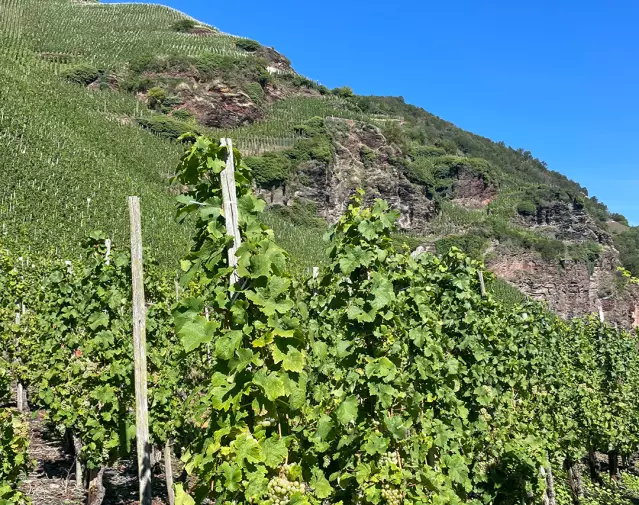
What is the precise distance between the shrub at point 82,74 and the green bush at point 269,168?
23878mm

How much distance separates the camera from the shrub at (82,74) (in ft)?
188

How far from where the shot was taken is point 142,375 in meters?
5.23

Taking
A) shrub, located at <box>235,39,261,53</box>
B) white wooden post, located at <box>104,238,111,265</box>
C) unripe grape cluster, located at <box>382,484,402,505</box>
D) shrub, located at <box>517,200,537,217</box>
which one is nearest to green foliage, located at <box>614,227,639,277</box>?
shrub, located at <box>517,200,537,217</box>

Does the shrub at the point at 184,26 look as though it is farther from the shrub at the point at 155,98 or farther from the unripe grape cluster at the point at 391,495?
the unripe grape cluster at the point at 391,495

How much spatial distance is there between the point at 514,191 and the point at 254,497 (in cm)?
8467

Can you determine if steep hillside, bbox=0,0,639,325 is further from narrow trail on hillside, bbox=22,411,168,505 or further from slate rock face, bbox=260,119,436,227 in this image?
narrow trail on hillside, bbox=22,411,168,505

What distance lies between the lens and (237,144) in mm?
57938

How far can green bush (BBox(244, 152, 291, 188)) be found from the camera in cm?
5253

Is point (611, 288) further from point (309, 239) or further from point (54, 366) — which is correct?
point (54, 366)

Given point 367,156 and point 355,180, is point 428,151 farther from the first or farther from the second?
point 355,180

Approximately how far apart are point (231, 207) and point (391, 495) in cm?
283

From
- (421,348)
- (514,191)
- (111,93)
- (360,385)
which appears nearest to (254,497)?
(360,385)

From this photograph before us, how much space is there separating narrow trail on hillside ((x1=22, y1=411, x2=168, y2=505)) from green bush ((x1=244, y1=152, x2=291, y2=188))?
43.1 m

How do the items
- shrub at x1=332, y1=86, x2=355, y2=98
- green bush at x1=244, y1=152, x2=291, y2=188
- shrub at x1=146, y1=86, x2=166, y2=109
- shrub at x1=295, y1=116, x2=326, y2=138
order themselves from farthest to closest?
shrub at x1=332, y1=86, x2=355, y2=98 < shrub at x1=295, y1=116, x2=326, y2=138 < shrub at x1=146, y1=86, x2=166, y2=109 < green bush at x1=244, y1=152, x2=291, y2=188
